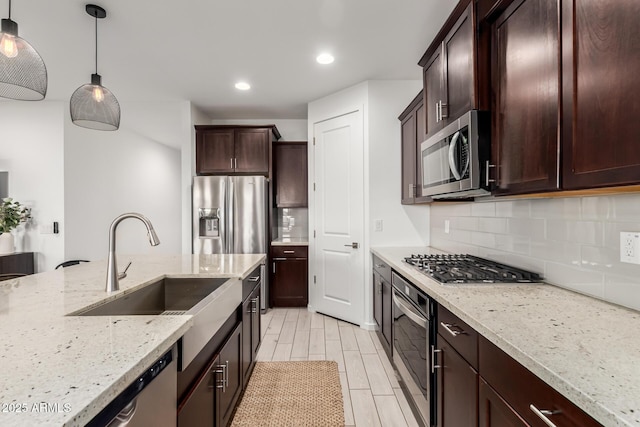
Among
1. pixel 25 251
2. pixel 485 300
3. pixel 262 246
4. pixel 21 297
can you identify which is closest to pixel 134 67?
pixel 262 246

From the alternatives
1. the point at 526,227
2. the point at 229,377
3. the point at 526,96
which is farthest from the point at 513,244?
the point at 229,377

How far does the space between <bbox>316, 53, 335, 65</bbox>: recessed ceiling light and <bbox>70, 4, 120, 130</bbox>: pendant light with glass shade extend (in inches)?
64.9

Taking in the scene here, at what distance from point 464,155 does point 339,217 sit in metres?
2.08

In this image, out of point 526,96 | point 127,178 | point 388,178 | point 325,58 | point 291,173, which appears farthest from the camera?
point 127,178

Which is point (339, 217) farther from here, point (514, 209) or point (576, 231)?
point (576, 231)

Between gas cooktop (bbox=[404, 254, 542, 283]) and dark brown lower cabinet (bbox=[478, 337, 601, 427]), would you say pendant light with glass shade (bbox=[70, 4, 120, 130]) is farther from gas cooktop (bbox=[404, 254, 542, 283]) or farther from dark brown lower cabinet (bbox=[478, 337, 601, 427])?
dark brown lower cabinet (bbox=[478, 337, 601, 427])

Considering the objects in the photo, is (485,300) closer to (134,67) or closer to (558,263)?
(558,263)

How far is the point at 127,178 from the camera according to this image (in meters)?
5.69

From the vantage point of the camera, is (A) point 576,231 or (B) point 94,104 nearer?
(A) point 576,231

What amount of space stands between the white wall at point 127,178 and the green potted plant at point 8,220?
0.45 m

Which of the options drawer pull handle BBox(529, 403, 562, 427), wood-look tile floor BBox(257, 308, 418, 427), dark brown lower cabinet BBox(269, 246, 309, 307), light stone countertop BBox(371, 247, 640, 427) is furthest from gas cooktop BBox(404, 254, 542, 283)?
dark brown lower cabinet BBox(269, 246, 309, 307)

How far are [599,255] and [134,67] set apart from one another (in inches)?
149

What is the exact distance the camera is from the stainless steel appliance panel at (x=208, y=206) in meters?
3.85

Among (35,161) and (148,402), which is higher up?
(35,161)
